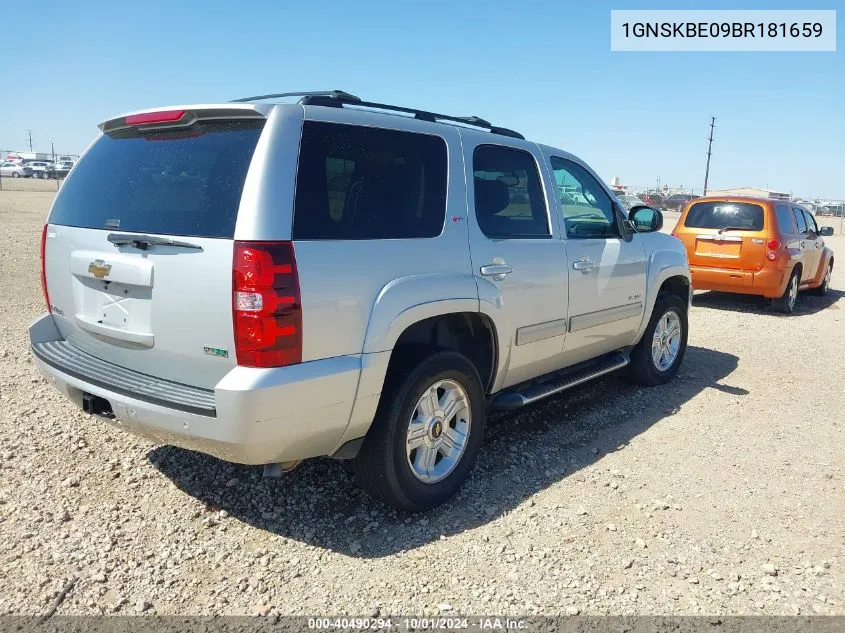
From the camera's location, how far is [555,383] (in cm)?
454

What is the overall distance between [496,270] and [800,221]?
29.8 feet

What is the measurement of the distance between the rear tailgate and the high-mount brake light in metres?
8.64

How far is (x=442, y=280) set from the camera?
3422 millimetres

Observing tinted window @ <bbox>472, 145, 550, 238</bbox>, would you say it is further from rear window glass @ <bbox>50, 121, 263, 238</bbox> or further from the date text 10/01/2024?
the date text 10/01/2024

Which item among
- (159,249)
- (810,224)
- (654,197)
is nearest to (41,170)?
(654,197)

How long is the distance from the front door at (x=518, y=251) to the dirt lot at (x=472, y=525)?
733mm

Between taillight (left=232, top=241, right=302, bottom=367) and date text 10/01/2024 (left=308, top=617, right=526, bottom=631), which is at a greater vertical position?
taillight (left=232, top=241, right=302, bottom=367)

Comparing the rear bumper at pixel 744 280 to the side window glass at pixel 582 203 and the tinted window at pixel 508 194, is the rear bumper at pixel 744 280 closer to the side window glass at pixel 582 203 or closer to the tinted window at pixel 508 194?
the side window glass at pixel 582 203

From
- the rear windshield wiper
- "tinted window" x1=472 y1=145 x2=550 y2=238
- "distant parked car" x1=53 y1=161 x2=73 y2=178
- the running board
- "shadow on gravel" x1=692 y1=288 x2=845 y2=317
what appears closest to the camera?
the rear windshield wiper

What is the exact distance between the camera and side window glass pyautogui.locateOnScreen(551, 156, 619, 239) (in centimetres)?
460

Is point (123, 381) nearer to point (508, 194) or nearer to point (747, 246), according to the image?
point (508, 194)

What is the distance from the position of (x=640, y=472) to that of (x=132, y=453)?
10.1 ft

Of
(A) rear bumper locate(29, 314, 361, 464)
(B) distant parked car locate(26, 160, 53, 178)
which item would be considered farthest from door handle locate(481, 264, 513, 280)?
(B) distant parked car locate(26, 160, 53, 178)

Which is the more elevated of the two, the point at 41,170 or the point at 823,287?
the point at 41,170
